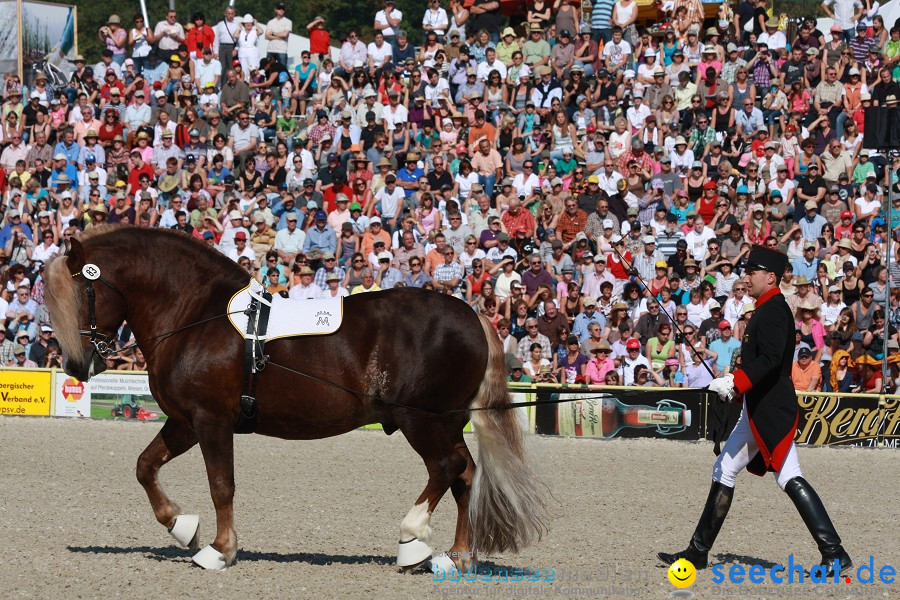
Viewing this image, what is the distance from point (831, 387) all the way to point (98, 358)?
10306mm

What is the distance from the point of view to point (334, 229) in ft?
62.4

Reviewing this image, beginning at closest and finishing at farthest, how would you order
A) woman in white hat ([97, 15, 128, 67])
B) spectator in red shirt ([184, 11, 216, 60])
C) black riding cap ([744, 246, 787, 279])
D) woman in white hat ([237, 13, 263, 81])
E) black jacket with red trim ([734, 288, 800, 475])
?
black jacket with red trim ([734, 288, 800, 475]), black riding cap ([744, 246, 787, 279]), woman in white hat ([237, 13, 263, 81]), spectator in red shirt ([184, 11, 216, 60]), woman in white hat ([97, 15, 128, 67])

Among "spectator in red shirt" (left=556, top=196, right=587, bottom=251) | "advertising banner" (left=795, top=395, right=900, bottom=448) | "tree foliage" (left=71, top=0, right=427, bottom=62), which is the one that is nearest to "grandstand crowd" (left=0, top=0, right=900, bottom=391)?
"spectator in red shirt" (left=556, top=196, right=587, bottom=251)

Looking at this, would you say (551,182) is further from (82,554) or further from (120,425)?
(82,554)

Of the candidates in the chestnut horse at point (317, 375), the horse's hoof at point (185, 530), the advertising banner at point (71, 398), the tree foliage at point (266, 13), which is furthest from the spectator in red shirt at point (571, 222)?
the tree foliage at point (266, 13)

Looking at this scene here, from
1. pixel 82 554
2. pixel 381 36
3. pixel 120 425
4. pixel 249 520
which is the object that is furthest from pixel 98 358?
pixel 381 36

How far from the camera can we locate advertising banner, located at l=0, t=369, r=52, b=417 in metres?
17.0

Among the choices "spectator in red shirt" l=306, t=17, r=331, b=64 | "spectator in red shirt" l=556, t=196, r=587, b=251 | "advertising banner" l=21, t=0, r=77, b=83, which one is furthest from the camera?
"advertising banner" l=21, t=0, r=77, b=83

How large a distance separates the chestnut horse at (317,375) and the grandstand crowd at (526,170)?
24.7 feet

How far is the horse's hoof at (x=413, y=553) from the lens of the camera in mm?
A: 7613

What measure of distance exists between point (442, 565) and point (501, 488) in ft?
1.96

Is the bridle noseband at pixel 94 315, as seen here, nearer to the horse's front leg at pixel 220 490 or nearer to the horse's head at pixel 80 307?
the horse's head at pixel 80 307

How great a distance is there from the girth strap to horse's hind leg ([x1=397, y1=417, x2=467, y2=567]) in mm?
938

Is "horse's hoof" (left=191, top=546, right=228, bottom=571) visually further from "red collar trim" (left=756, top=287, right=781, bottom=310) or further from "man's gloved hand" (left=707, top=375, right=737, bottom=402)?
"red collar trim" (left=756, top=287, right=781, bottom=310)
